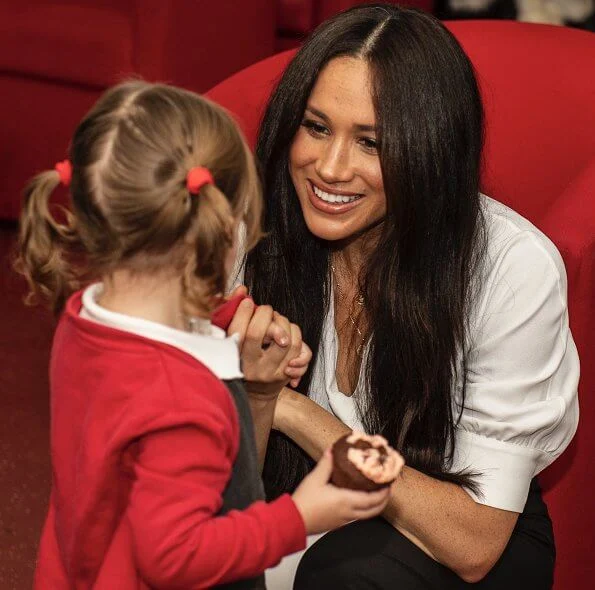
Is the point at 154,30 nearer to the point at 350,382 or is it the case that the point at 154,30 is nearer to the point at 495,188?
the point at 495,188

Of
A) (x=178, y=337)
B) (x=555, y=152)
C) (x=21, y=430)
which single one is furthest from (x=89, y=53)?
(x=178, y=337)

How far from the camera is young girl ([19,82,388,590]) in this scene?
3.21ft

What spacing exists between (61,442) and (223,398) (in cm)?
17

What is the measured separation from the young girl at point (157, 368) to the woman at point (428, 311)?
0.34 meters

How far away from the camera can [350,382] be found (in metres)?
1.56

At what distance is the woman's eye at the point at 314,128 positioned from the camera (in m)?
1.43

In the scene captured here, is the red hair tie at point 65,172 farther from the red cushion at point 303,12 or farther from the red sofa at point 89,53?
the red cushion at point 303,12

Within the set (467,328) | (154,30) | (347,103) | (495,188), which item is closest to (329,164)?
(347,103)

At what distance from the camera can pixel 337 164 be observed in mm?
1389

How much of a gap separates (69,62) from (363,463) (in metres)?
2.01

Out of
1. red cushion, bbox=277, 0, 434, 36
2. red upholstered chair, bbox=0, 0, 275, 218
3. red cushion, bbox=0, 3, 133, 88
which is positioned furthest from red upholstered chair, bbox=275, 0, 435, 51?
red cushion, bbox=0, 3, 133, 88

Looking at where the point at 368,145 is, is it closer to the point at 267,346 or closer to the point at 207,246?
the point at 267,346

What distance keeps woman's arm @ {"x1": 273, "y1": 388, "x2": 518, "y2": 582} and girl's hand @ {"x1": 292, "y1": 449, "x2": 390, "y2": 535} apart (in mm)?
344

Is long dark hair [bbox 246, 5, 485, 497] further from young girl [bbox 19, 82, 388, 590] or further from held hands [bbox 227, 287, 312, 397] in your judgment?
young girl [bbox 19, 82, 388, 590]
